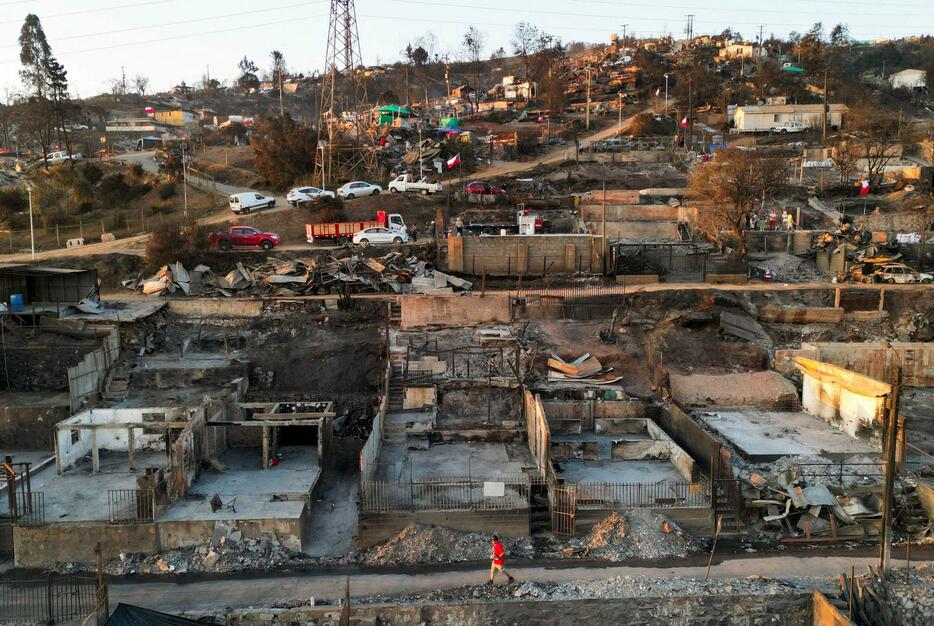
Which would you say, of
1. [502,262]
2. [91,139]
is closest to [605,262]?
[502,262]

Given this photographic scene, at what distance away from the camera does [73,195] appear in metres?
43.8

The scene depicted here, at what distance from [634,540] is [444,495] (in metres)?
4.25

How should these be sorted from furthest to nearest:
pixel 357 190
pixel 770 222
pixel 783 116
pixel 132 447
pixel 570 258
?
pixel 783 116 < pixel 357 190 < pixel 770 222 < pixel 570 258 < pixel 132 447

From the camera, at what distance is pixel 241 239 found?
34.1 meters

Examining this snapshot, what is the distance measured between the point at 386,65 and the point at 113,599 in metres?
105

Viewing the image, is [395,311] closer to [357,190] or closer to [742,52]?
[357,190]

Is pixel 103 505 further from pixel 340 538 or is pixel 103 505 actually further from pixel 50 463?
pixel 340 538

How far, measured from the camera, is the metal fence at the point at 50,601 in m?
13.2

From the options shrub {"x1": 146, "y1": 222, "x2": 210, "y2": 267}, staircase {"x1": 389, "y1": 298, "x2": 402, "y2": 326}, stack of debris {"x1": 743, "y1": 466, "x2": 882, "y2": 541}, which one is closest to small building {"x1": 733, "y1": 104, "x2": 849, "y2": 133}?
staircase {"x1": 389, "y1": 298, "x2": 402, "y2": 326}

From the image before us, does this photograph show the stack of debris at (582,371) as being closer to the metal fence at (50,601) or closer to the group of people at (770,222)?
the metal fence at (50,601)

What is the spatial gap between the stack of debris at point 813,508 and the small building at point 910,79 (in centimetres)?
7303

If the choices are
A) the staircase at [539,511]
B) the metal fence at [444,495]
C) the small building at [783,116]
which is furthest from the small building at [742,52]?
the metal fence at [444,495]

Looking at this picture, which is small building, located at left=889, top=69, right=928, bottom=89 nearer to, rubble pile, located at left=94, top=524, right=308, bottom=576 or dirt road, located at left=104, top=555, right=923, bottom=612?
dirt road, located at left=104, top=555, right=923, bottom=612

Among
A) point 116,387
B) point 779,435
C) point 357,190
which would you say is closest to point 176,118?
point 357,190
